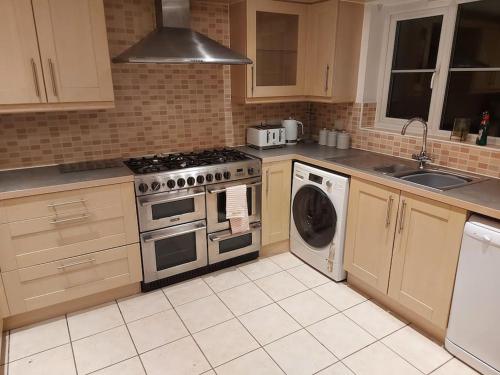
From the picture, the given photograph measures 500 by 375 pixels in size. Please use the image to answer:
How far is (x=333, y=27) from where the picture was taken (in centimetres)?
266

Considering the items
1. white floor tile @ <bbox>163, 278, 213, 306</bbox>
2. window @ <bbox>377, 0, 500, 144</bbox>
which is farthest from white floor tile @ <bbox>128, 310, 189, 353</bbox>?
window @ <bbox>377, 0, 500, 144</bbox>

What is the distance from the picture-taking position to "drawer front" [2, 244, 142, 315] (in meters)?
2.05

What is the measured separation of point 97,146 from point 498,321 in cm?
263

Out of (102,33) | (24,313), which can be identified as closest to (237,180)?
(102,33)

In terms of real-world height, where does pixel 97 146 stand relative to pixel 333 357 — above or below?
above

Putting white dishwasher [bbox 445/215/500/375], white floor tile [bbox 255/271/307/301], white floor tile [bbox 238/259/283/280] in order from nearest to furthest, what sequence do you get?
white dishwasher [bbox 445/215/500/375] < white floor tile [bbox 255/271/307/301] < white floor tile [bbox 238/259/283/280]

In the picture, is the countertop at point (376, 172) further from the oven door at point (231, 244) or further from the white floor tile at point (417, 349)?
A: the white floor tile at point (417, 349)

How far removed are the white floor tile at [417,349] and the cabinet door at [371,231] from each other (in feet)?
0.96

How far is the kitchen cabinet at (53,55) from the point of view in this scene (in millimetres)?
1905

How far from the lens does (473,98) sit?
2389 millimetres

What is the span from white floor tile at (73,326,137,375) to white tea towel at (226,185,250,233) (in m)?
1.02

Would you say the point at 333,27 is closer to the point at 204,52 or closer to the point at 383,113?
the point at 383,113

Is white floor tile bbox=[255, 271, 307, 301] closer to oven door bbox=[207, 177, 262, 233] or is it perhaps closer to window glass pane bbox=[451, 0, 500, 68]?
oven door bbox=[207, 177, 262, 233]

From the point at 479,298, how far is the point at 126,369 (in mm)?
1816
